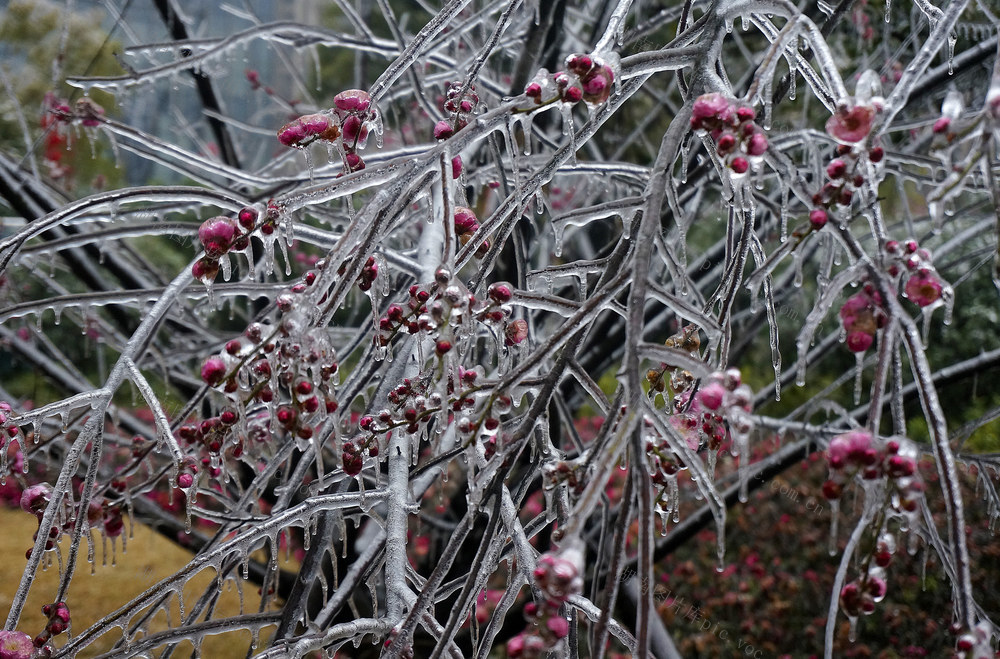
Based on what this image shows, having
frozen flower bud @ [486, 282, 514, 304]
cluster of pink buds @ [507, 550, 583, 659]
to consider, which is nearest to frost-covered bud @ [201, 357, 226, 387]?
frozen flower bud @ [486, 282, 514, 304]

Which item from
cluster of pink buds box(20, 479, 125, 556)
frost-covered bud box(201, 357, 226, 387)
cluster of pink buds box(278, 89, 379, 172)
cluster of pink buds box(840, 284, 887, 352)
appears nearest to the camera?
cluster of pink buds box(840, 284, 887, 352)

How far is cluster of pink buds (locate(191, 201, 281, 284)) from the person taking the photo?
79cm

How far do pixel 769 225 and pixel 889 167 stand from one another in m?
0.33

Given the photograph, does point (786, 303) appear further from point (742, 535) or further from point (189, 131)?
point (742, 535)

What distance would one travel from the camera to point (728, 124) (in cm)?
69

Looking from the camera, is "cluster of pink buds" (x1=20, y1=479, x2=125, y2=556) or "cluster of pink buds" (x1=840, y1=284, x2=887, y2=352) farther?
"cluster of pink buds" (x1=20, y1=479, x2=125, y2=556)

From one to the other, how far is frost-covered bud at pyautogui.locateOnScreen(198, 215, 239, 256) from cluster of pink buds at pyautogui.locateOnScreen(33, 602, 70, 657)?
60 cm

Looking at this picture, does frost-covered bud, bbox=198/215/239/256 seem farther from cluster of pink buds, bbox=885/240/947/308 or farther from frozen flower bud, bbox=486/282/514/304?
cluster of pink buds, bbox=885/240/947/308

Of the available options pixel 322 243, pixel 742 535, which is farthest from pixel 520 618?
pixel 742 535

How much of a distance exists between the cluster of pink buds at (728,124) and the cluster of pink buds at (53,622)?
3.43 feet

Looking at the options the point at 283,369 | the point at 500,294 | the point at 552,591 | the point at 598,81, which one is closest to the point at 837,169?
the point at 598,81

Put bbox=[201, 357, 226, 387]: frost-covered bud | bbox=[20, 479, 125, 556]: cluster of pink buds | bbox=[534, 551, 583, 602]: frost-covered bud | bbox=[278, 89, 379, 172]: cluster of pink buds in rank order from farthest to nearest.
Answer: bbox=[20, 479, 125, 556]: cluster of pink buds < bbox=[278, 89, 379, 172]: cluster of pink buds < bbox=[201, 357, 226, 387]: frost-covered bud < bbox=[534, 551, 583, 602]: frost-covered bud

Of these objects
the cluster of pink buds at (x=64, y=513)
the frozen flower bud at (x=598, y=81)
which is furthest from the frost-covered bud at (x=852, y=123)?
the cluster of pink buds at (x=64, y=513)

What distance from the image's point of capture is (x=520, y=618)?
7.65 ft
